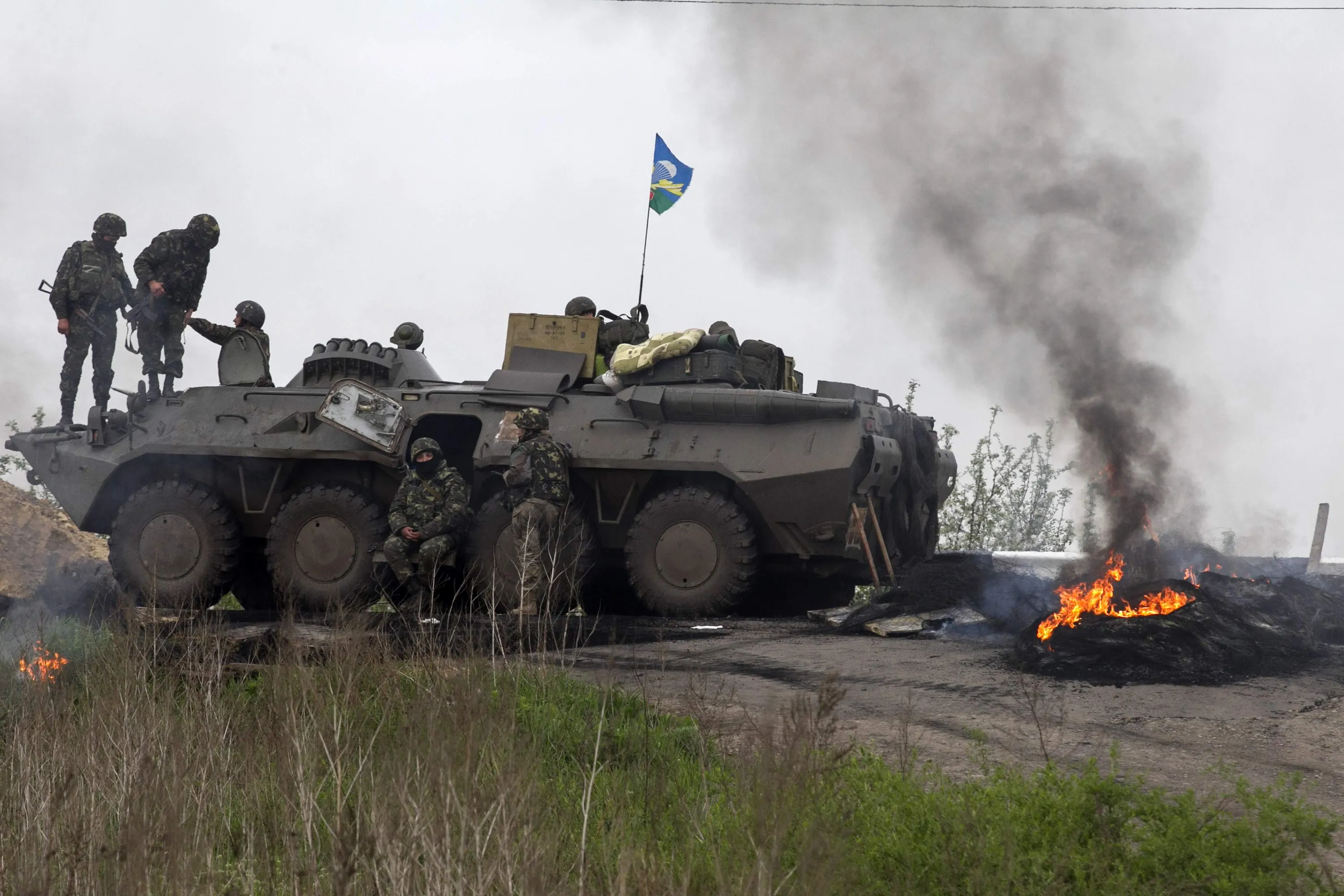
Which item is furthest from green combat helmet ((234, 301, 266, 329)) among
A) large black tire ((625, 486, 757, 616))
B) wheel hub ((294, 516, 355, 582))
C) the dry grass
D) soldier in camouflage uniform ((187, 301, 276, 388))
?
the dry grass

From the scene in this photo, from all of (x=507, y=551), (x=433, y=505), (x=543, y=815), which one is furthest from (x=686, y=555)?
(x=543, y=815)

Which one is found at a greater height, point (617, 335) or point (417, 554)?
point (617, 335)

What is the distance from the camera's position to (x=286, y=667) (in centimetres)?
718

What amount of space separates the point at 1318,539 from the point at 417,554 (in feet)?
31.3

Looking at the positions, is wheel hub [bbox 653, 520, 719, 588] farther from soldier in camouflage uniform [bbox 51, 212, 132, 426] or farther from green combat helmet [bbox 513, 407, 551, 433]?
soldier in camouflage uniform [bbox 51, 212, 132, 426]

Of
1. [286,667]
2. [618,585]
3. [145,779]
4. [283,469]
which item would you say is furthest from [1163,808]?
[283,469]

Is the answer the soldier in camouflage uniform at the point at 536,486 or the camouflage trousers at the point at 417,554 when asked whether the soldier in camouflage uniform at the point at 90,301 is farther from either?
the soldier in camouflage uniform at the point at 536,486

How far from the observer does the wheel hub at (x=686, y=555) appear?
456 inches

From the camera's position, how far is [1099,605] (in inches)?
405

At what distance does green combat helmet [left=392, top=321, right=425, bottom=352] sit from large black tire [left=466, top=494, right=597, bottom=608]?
6.97 feet

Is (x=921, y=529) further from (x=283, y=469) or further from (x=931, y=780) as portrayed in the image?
(x=931, y=780)

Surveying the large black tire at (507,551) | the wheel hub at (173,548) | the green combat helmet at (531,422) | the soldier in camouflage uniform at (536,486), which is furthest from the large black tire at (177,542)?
the green combat helmet at (531,422)

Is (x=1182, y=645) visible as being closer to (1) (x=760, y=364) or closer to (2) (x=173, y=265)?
(1) (x=760, y=364)

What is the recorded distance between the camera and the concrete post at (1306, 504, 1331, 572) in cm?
1531
